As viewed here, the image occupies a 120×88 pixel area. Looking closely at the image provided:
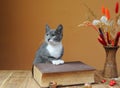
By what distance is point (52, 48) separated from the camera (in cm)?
92

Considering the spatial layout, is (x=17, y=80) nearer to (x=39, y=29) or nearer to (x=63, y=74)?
(x=63, y=74)

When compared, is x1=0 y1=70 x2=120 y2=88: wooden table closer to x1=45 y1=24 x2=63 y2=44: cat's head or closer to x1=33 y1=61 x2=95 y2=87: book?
x1=33 y1=61 x2=95 y2=87: book

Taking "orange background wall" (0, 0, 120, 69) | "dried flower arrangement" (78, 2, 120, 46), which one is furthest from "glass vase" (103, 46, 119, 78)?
"orange background wall" (0, 0, 120, 69)

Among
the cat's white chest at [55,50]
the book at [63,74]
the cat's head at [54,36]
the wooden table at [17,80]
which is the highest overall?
the cat's head at [54,36]

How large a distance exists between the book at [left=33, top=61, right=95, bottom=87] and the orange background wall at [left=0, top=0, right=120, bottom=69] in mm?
765

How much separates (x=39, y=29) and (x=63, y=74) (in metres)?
0.86

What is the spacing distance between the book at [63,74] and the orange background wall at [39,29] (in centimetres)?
77

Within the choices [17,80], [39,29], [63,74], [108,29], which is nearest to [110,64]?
[108,29]

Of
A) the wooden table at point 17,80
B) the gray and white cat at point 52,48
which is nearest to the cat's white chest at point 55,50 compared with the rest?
the gray and white cat at point 52,48

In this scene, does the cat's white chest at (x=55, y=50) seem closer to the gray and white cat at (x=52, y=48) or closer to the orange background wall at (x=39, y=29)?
the gray and white cat at (x=52, y=48)

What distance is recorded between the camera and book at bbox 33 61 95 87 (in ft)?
2.63

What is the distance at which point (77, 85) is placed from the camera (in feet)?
2.76

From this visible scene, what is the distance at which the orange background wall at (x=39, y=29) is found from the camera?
160cm

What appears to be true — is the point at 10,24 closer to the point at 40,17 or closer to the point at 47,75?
the point at 40,17
